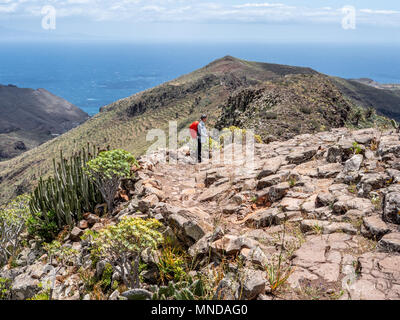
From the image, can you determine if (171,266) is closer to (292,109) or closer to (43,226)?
(43,226)

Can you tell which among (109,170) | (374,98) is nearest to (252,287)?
(109,170)

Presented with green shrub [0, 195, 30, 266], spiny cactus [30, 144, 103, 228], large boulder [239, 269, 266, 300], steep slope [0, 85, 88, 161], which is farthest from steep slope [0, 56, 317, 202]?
large boulder [239, 269, 266, 300]

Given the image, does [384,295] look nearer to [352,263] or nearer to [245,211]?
[352,263]

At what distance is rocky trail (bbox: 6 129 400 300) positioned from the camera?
12.1ft

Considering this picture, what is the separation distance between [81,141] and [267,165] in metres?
62.2

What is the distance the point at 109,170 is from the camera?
772cm

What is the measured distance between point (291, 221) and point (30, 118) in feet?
553

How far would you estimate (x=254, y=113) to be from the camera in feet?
70.3

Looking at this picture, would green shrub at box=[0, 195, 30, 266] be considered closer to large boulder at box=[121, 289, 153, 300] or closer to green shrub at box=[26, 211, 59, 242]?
green shrub at box=[26, 211, 59, 242]

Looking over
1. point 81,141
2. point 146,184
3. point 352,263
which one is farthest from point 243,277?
point 81,141

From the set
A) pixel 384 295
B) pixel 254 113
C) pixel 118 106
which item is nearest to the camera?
pixel 384 295

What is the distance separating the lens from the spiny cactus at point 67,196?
28.3 ft

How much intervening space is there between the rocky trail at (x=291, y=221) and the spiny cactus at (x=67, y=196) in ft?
3.23
